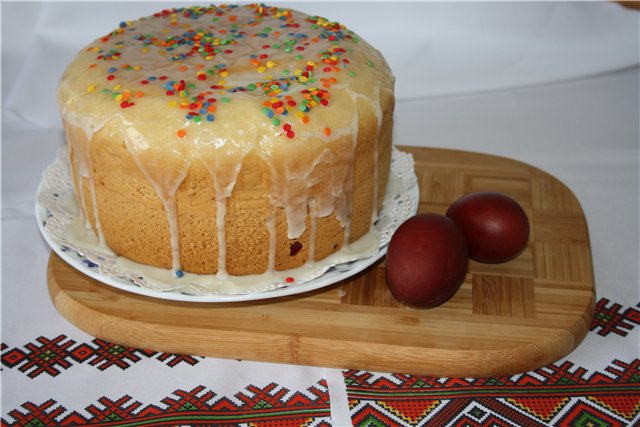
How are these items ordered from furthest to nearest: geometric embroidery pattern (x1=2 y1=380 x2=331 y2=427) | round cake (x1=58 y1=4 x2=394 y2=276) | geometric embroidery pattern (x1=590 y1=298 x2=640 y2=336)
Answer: geometric embroidery pattern (x1=590 y1=298 x2=640 y2=336) < round cake (x1=58 y1=4 x2=394 y2=276) < geometric embroidery pattern (x1=2 y1=380 x2=331 y2=427)

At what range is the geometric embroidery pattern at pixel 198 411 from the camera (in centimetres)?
208

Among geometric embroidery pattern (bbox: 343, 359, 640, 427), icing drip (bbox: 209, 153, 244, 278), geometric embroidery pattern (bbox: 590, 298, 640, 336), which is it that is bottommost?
geometric embroidery pattern (bbox: 590, 298, 640, 336)

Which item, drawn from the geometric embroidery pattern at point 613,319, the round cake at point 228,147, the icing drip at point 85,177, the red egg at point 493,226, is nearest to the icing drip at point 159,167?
the round cake at point 228,147

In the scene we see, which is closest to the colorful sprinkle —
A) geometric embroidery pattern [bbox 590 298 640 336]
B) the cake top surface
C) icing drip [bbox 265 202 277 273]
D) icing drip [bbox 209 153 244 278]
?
the cake top surface

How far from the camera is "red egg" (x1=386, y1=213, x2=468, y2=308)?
2232mm

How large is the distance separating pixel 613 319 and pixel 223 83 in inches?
48.8

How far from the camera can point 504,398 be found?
2.16 metres

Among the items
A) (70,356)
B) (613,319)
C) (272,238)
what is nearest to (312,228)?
(272,238)

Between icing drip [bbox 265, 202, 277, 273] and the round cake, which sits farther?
icing drip [bbox 265, 202, 277, 273]

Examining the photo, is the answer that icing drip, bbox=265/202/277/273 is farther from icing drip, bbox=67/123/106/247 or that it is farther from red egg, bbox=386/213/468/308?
icing drip, bbox=67/123/106/247

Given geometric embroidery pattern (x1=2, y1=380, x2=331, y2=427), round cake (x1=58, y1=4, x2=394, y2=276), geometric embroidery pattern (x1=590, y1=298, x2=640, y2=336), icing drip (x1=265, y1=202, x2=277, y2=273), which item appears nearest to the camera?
geometric embroidery pattern (x1=2, y1=380, x2=331, y2=427)

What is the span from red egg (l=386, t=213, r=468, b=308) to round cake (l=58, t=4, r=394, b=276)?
0.21m

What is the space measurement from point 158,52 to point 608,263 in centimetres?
147

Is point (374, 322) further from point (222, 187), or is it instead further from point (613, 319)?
point (613, 319)
